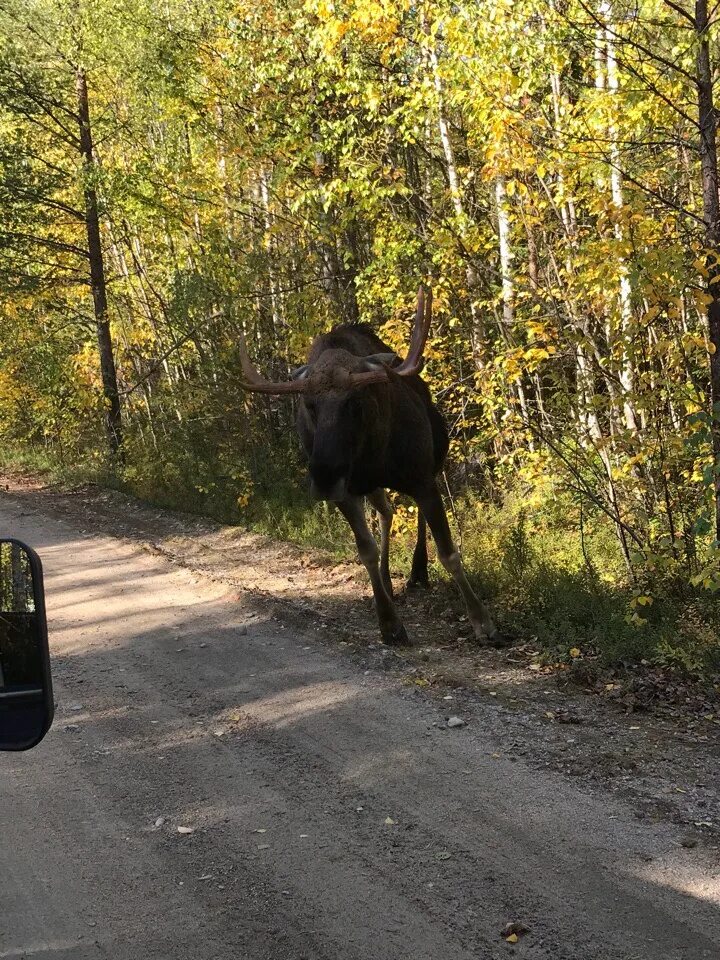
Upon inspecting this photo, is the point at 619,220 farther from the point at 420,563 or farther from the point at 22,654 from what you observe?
the point at 22,654

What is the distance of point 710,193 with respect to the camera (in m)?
6.44

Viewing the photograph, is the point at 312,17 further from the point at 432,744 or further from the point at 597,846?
the point at 597,846

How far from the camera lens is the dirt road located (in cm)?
374

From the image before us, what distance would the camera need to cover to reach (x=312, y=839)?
14.9ft

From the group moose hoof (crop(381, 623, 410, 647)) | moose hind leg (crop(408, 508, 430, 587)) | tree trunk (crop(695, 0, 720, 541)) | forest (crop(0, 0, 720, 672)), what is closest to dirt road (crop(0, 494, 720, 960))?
moose hoof (crop(381, 623, 410, 647))

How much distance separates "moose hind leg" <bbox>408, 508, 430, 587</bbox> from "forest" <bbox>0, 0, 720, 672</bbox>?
21.3 inches

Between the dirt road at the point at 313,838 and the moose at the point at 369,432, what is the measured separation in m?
1.17

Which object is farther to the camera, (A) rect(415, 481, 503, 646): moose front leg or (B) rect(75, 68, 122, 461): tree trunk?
(B) rect(75, 68, 122, 461): tree trunk

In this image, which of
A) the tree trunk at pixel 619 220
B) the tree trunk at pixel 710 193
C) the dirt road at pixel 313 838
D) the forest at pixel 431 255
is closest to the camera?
the dirt road at pixel 313 838

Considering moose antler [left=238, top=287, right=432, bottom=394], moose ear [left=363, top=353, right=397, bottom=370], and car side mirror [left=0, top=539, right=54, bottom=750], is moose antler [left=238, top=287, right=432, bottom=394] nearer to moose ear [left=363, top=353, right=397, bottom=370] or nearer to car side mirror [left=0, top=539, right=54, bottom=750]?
moose ear [left=363, top=353, right=397, bottom=370]

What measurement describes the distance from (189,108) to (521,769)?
41.8 ft

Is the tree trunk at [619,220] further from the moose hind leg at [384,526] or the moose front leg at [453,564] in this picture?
the moose hind leg at [384,526]

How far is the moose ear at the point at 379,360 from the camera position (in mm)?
7271

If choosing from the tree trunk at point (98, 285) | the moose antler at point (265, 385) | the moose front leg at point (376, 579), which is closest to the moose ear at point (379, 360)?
the moose antler at point (265, 385)
